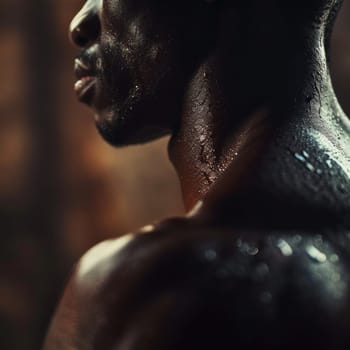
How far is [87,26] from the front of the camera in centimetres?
111

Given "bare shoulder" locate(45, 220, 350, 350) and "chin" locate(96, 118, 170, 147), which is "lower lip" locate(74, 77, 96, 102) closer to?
"chin" locate(96, 118, 170, 147)

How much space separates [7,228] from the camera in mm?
3010

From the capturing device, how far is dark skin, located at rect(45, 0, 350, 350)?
79 centimetres

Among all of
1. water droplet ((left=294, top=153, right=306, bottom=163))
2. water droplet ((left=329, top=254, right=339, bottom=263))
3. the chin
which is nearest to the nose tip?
the chin

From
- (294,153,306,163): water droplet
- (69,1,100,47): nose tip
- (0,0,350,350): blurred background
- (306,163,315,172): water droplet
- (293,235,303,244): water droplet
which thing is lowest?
(0,0,350,350): blurred background

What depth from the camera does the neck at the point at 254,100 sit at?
950 millimetres

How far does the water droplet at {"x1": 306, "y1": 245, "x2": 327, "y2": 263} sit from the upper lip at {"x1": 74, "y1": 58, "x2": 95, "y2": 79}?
41 centimetres

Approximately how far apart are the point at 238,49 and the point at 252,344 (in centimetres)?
34

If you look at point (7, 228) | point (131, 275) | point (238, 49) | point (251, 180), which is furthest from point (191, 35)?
point (7, 228)

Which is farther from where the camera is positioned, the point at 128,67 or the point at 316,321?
the point at 128,67

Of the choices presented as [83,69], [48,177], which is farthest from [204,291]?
[48,177]

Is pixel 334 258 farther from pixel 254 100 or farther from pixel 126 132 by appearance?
pixel 126 132

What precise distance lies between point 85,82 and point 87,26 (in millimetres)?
73

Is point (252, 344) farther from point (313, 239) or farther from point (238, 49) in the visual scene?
point (238, 49)
